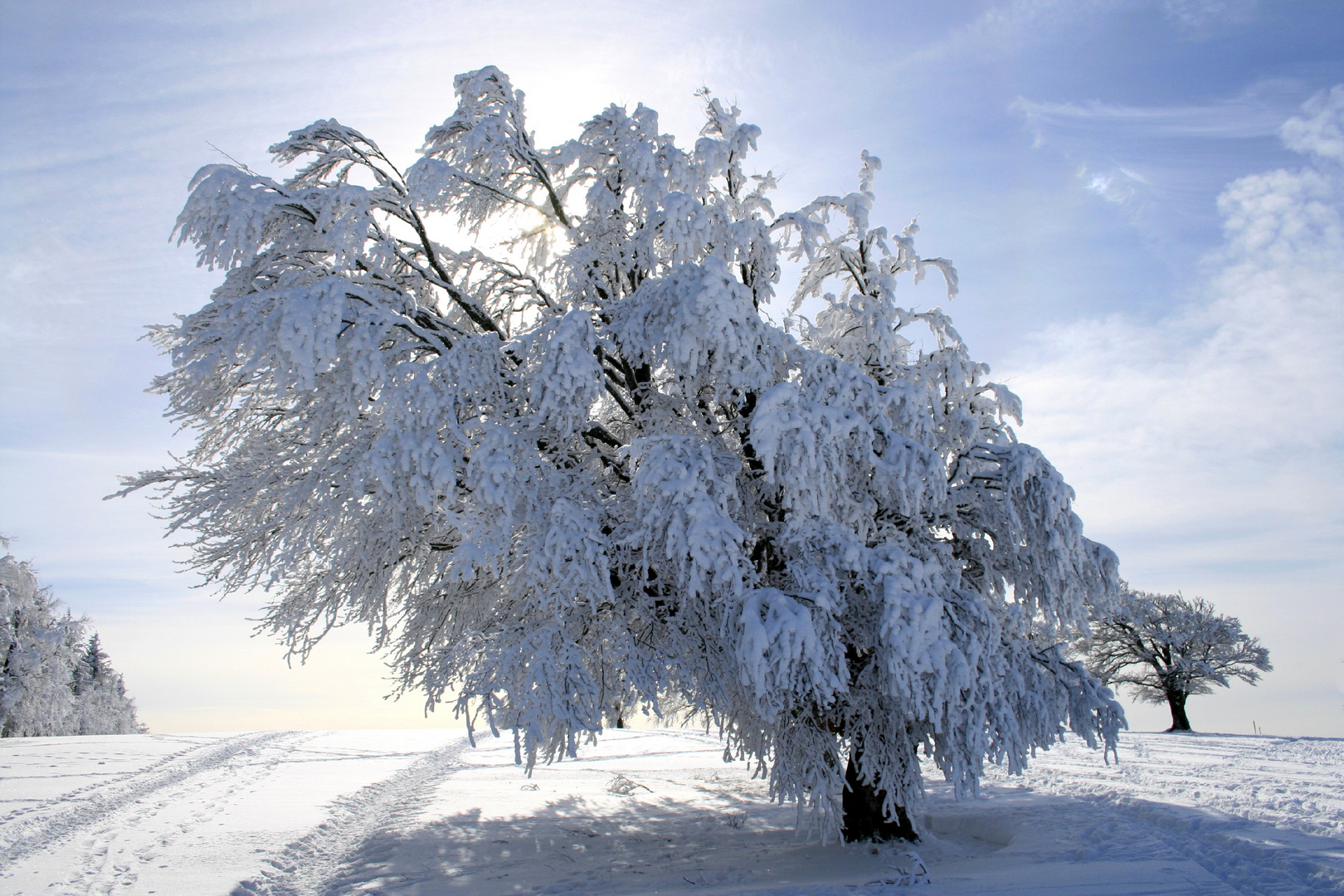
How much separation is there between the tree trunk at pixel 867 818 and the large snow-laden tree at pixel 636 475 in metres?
0.03

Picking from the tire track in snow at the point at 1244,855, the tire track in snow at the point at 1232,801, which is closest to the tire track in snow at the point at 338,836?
the tire track in snow at the point at 1244,855

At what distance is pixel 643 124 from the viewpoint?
8.95 m

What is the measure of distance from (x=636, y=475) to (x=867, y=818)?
5.13 metres

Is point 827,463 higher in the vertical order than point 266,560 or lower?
higher

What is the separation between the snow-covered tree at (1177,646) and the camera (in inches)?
984

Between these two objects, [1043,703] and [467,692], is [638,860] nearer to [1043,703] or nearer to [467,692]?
[467,692]

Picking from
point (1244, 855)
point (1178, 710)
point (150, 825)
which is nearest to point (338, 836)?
point (150, 825)

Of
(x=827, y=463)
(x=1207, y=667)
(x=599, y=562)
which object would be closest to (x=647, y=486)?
(x=599, y=562)

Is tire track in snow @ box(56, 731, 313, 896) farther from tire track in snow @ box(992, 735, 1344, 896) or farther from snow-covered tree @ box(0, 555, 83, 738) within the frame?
snow-covered tree @ box(0, 555, 83, 738)

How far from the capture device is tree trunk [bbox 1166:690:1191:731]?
→ 25.2 meters

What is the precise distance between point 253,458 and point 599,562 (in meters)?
4.45

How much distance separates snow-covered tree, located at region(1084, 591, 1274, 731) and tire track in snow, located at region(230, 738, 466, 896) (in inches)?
Answer: 872

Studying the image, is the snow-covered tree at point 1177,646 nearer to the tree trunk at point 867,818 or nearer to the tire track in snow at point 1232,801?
the tire track in snow at point 1232,801

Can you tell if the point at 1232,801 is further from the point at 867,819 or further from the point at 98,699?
the point at 98,699
